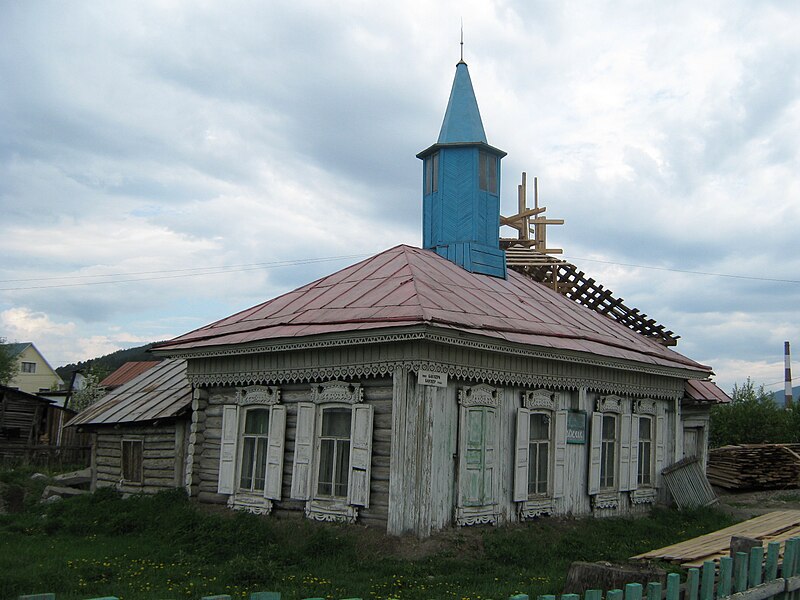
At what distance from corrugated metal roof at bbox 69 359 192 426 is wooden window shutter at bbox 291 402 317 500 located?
12.0ft

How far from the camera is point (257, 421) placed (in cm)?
1334

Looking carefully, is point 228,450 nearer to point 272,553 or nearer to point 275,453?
point 275,453

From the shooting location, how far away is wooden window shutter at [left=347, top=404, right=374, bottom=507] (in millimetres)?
11258

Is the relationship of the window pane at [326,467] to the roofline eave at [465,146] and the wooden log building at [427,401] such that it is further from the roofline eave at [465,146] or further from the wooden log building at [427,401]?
the roofline eave at [465,146]

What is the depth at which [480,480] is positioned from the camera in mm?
11828

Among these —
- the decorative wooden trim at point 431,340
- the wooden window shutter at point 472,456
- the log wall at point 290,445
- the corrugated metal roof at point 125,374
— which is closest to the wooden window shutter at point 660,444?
the decorative wooden trim at point 431,340

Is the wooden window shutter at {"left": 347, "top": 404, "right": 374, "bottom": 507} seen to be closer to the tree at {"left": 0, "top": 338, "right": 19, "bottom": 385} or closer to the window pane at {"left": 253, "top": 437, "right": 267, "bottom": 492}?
the window pane at {"left": 253, "top": 437, "right": 267, "bottom": 492}

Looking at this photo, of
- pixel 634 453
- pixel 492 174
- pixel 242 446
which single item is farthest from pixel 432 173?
pixel 242 446

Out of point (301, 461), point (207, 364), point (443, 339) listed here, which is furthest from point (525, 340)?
point (207, 364)

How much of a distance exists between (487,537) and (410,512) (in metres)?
1.30

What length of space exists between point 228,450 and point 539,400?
210 inches

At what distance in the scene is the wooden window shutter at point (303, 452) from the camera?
12.0 metres

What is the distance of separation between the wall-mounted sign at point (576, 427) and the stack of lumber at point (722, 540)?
128 inches

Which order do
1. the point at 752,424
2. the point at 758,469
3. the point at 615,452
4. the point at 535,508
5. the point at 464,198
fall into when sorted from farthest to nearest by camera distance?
the point at 752,424
the point at 758,469
the point at 464,198
the point at 615,452
the point at 535,508
